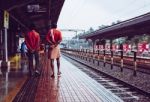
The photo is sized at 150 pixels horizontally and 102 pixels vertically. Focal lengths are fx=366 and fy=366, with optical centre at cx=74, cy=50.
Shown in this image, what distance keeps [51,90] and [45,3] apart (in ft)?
53.8

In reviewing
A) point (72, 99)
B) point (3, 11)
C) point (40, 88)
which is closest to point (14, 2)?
point (3, 11)

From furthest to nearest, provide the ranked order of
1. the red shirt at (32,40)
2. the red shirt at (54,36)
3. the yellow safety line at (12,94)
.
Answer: the red shirt at (32,40) → the red shirt at (54,36) → the yellow safety line at (12,94)

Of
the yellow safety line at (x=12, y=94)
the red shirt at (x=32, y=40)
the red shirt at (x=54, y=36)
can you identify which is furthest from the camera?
the red shirt at (x=32, y=40)

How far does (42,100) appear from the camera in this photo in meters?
7.69

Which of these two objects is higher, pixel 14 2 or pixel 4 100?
pixel 14 2

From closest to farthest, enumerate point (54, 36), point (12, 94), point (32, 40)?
point (12, 94) < point (54, 36) < point (32, 40)

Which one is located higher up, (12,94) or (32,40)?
(32,40)

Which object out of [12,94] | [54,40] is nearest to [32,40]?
[54,40]

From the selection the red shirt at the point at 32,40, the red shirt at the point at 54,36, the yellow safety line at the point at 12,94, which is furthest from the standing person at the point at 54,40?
the yellow safety line at the point at 12,94

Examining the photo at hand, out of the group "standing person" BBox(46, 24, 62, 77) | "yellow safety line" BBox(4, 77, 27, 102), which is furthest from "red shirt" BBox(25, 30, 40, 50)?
"yellow safety line" BBox(4, 77, 27, 102)

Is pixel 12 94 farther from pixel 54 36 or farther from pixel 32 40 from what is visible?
pixel 32 40

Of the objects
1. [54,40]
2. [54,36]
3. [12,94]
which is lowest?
[12,94]

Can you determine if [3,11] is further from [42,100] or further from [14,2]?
[42,100]

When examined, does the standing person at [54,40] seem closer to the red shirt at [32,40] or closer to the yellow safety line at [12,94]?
the red shirt at [32,40]
